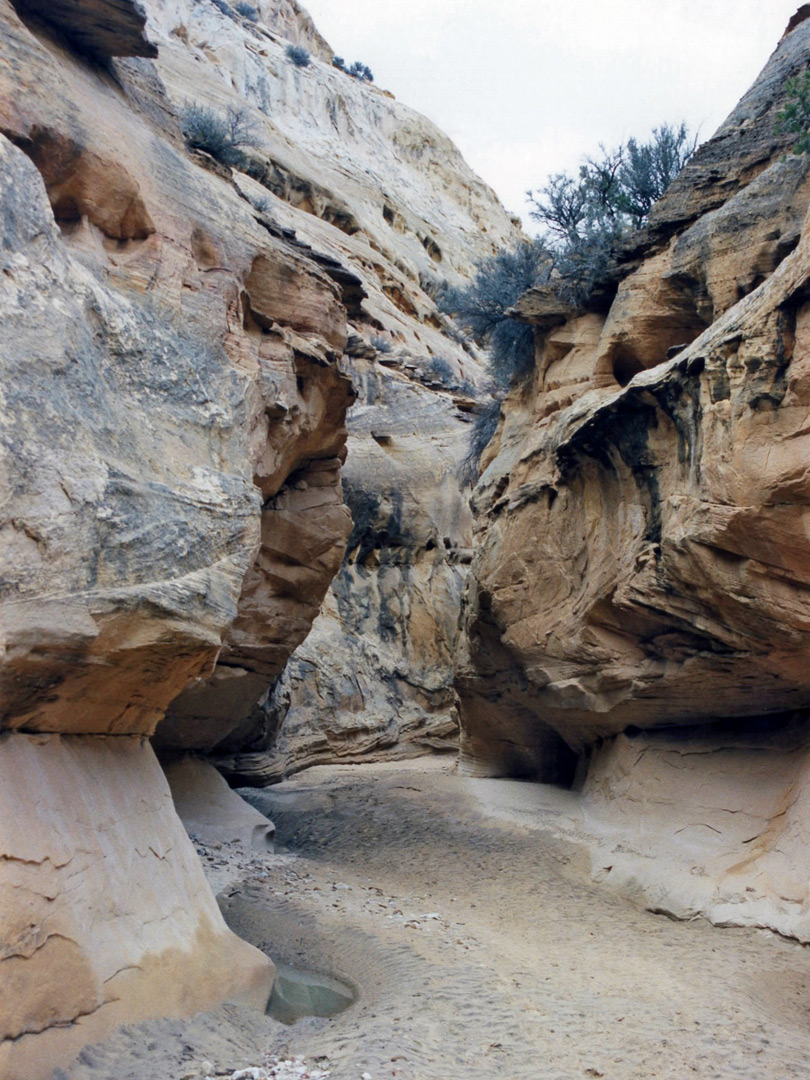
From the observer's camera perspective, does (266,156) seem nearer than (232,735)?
No

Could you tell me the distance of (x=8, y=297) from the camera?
5254 mm

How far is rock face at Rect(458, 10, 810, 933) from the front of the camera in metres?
7.54

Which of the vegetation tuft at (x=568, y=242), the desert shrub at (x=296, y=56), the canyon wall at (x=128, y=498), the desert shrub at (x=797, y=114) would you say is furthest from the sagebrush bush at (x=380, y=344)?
the desert shrub at (x=296, y=56)

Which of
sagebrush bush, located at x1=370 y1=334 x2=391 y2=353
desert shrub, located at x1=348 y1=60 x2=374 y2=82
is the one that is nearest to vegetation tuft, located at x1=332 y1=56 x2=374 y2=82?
desert shrub, located at x1=348 y1=60 x2=374 y2=82

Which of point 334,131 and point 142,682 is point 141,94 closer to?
point 142,682

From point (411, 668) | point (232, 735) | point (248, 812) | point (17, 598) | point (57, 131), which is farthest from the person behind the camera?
point (411, 668)

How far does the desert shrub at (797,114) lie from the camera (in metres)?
9.59

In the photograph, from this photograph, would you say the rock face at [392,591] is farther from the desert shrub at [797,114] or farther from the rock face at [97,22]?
the desert shrub at [797,114]

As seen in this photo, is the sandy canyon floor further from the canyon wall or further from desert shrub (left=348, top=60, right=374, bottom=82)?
desert shrub (left=348, top=60, right=374, bottom=82)

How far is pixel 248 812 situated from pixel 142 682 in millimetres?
6108

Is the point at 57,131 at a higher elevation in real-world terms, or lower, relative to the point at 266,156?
lower

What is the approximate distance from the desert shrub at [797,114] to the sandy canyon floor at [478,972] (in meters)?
8.27

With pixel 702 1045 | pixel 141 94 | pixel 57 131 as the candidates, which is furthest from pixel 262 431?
pixel 702 1045

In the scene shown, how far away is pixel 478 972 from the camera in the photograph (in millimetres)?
6633
